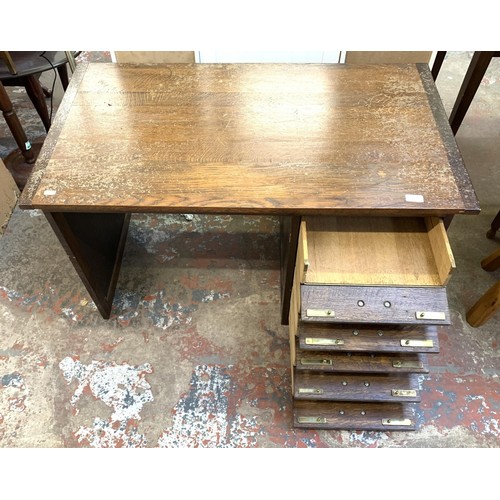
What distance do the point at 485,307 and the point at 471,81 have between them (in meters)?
0.98

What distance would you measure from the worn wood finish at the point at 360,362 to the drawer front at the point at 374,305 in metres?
0.18

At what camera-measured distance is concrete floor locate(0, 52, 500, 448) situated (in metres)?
1.37

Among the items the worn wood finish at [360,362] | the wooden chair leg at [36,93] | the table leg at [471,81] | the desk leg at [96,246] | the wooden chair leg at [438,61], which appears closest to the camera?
the worn wood finish at [360,362]

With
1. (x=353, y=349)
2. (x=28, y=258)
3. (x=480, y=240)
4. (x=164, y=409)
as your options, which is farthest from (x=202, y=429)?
(x=480, y=240)

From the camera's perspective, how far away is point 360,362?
1179 millimetres

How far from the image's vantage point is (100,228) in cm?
157

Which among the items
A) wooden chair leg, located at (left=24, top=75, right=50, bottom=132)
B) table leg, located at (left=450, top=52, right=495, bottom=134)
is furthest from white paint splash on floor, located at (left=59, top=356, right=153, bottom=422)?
table leg, located at (left=450, top=52, right=495, bottom=134)

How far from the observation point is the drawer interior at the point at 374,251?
1.10 metres

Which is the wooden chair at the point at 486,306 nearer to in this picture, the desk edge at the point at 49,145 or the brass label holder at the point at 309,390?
the brass label holder at the point at 309,390

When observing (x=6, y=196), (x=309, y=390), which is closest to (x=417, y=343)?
(x=309, y=390)

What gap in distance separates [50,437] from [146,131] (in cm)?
100

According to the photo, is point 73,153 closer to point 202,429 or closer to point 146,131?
point 146,131

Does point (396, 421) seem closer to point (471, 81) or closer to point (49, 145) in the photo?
point (49, 145)

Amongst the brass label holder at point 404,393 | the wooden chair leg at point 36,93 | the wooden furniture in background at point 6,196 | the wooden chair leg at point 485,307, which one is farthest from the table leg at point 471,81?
the wooden furniture in background at point 6,196
